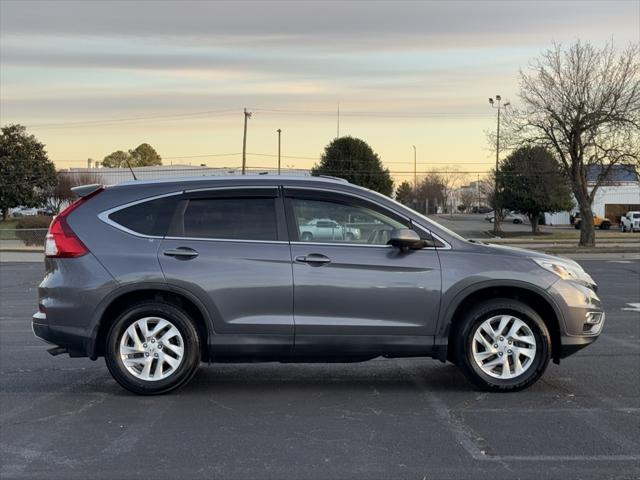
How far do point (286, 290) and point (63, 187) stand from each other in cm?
6711

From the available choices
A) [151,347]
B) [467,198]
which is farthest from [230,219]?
[467,198]

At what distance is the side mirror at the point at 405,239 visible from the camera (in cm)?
558

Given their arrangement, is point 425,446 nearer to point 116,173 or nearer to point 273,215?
point 273,215

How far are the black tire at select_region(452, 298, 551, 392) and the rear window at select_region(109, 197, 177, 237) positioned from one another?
2.71m

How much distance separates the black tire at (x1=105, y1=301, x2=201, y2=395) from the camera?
5.63m

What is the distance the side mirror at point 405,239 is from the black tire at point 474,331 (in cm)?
77

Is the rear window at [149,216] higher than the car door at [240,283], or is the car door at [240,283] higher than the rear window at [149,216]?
the rear window at [149,216]

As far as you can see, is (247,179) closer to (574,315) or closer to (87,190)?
(87,190)

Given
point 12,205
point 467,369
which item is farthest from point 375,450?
point 12,205

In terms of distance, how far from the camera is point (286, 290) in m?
5.60

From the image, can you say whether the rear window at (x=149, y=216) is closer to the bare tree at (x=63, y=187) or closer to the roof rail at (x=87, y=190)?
the roof rail at (x=87, y=190)

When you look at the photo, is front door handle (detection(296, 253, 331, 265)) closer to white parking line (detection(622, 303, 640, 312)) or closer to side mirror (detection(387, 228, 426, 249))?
side mirror (detection(387, 228, 426, 249))

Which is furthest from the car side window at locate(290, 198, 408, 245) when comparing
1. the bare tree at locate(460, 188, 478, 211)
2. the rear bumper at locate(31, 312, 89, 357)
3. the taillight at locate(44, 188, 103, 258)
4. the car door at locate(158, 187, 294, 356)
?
the bare tree at locate(460, 188, 478, 211)

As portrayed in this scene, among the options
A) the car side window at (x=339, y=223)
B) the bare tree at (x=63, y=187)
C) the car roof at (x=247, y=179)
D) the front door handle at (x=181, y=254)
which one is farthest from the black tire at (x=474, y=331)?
the bare tree at (x=63, y=187)
